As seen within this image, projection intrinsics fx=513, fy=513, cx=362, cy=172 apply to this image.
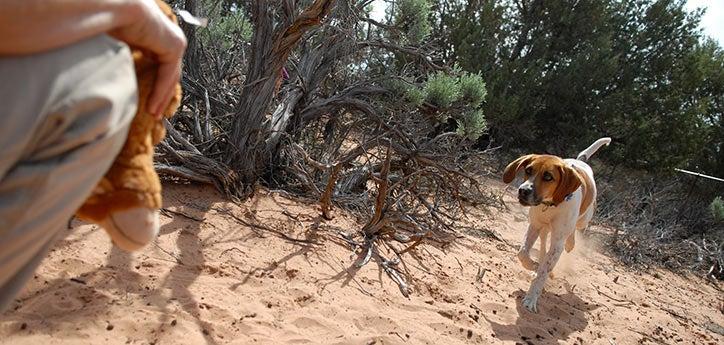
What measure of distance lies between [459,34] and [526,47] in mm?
2302

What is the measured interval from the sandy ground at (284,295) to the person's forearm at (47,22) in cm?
190

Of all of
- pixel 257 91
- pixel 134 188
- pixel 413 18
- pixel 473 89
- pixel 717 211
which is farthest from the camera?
pixel 717 211

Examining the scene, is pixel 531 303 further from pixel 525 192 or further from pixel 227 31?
pixel 227 31

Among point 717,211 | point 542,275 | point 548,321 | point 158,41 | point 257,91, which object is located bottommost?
point 548,321

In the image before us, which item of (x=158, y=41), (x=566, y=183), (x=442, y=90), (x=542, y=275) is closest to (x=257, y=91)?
(x=442, y=90)

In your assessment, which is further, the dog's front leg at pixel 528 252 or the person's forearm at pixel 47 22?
the dog's front leg at pixel 528 252

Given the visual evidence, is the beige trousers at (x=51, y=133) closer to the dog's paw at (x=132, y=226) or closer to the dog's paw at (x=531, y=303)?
the dog's paw at (x=132, y=226)

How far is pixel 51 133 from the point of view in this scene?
32.2 inches

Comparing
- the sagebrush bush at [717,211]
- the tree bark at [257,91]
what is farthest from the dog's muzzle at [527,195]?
the sagebrush bush at [717,211]

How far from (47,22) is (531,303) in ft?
13.7

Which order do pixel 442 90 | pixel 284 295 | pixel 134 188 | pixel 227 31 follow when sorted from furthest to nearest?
1. pixel 227 31
2. pixel 442 90
3. pixel 284 295
4. pixel 134 188

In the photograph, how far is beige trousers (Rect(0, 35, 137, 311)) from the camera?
0.77 metres

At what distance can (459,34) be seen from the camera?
12.0m

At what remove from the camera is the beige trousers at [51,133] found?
2.53 feet
